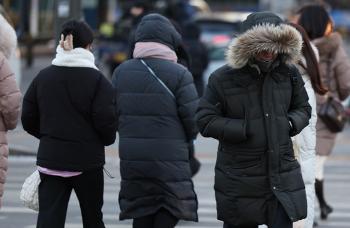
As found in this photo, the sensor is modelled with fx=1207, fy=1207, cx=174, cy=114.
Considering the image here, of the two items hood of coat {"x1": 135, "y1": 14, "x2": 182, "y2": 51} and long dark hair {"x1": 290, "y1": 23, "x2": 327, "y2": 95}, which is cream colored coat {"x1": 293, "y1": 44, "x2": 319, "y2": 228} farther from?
hood of coat {"x1": 135, "y1": 14, "x2": 182, "y2": 51}

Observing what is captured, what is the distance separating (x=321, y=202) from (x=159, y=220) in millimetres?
3410

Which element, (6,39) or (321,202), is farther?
(321,202)

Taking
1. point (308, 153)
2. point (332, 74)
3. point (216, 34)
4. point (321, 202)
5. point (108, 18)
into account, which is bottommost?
point (108, 18)

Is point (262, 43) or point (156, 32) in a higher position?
point (262, 43)

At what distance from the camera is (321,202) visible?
10883 millimetres

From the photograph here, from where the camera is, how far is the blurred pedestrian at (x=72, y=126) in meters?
7.40

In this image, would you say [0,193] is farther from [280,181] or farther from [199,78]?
[199,78]

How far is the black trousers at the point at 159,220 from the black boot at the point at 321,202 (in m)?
3.27

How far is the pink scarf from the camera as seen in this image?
7.94 meters

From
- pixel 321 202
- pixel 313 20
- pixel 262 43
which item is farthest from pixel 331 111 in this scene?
pixel 262 43

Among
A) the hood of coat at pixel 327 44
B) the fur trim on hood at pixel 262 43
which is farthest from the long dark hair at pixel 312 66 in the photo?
the fur trim on hood at pixel 262 43

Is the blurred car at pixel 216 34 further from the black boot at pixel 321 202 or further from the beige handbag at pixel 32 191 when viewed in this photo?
the beige handbag at pixel 32 191

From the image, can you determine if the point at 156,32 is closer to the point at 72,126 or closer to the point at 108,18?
the point at 72,126

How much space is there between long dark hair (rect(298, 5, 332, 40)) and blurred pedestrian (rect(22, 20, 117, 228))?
290cm
